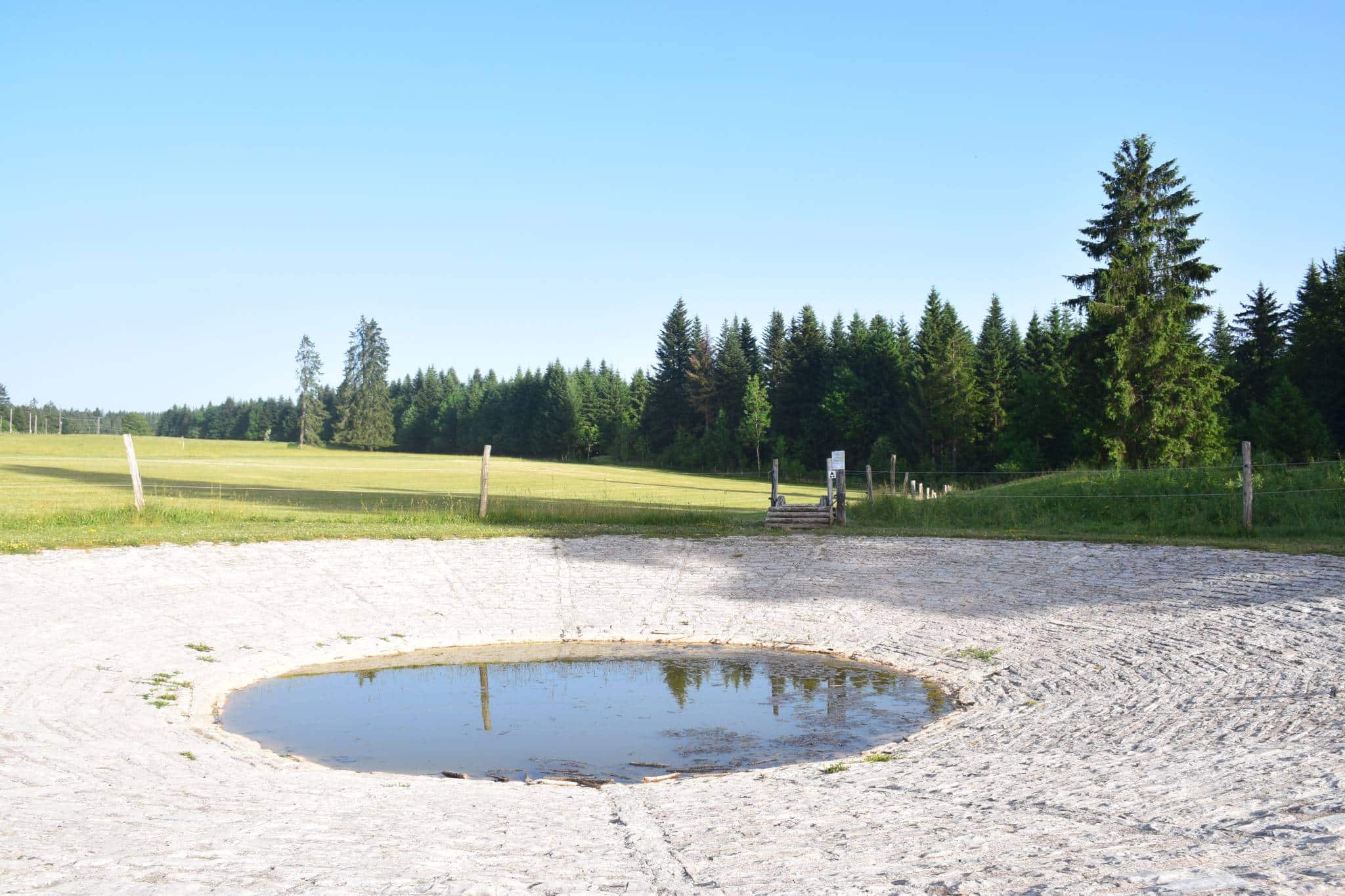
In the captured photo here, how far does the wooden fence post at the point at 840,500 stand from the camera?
2283 centimetres

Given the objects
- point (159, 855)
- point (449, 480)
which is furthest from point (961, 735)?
point (449, 480)

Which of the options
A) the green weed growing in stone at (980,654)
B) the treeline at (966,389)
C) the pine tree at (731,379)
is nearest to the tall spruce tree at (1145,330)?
the treeline at (966,389)

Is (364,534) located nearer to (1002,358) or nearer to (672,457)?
(1002,358)

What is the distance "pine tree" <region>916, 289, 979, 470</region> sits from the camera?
65.5 meters

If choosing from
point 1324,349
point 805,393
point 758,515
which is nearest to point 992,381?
point 805,393

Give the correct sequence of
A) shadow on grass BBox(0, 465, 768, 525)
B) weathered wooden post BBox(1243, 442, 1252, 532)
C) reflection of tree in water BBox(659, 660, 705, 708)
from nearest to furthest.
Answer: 1. reflection of tree in water BBox(659, 660, 705, 708)
2. weathered wooden post BBox(1243, 442, 1252, 532)
3. shadow on grass BBox(0, 465, 768, 525)

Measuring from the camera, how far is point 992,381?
69062 mm

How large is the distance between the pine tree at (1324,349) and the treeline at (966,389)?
111 mm

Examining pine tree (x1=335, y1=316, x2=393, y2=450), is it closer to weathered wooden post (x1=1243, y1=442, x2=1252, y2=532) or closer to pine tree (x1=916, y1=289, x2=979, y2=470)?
pine tree (x1=916, y1=289, x2=979, y2=470)

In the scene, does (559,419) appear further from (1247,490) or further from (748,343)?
(1247,490)

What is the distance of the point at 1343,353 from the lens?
154 ft

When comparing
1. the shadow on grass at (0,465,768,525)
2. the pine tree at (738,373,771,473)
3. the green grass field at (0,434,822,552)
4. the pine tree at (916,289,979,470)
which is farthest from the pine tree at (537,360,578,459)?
the shadow on grass at (0,465,768,525)

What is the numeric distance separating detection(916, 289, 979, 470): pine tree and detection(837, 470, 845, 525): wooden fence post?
44.9 metres

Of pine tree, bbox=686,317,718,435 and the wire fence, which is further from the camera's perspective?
pine tree, bbox=686,317,718,435
